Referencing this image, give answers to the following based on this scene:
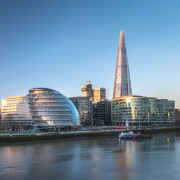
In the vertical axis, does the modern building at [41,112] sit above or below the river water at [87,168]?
above

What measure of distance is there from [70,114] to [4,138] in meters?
49.9

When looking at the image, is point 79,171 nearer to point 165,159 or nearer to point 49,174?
point 49,174

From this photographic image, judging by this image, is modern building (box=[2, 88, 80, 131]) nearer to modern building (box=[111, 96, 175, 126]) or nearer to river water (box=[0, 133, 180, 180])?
river water (box=[0, 133, 180, 180])

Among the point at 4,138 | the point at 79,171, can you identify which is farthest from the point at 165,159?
the point at 4,138

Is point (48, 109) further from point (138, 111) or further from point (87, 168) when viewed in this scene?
point (138, 111)

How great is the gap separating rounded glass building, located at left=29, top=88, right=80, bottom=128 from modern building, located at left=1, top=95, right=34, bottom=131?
246 cm

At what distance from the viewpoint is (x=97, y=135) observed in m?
98.9

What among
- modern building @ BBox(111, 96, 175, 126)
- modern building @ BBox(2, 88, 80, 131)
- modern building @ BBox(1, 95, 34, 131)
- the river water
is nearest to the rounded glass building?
modern building @ BBox(2, 88, 80, 131)

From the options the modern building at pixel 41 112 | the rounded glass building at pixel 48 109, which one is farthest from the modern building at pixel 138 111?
the rounded glass building at pixel 48 109

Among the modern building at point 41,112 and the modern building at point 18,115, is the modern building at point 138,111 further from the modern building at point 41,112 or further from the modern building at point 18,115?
the modern building at point 18,115

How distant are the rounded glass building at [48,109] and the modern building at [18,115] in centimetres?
246

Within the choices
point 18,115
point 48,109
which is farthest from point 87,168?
point 18,115

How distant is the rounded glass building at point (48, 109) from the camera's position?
116000 mm

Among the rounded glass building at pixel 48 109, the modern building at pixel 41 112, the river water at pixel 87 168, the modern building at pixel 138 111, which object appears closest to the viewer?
the river water at pixel 87 168
